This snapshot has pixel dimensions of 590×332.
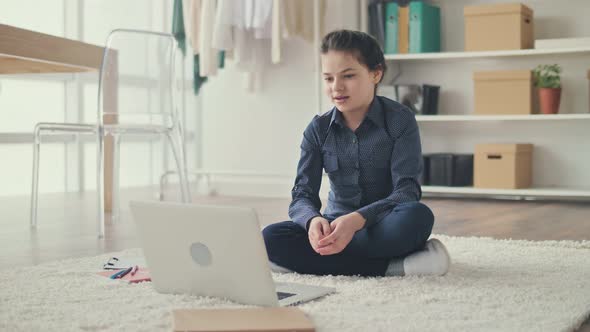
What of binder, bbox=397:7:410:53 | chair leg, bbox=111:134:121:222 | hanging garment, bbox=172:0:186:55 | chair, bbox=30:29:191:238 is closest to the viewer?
chair, bbox=30:29:191:238

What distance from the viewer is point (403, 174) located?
6.23 feet

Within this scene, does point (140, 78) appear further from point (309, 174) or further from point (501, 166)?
point (501, 166)

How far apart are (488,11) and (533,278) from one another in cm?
260

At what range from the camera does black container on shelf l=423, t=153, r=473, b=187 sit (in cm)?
432

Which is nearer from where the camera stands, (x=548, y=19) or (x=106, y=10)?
(x=548, y=19)

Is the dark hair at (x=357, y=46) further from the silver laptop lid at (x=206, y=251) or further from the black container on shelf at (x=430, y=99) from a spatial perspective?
the black container on shelf at (x=430, y=99)

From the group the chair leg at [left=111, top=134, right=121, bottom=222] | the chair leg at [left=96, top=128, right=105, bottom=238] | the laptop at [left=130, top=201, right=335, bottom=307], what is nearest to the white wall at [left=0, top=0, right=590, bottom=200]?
the chair leg at [left=111, top=134, right=121, bottom=222]

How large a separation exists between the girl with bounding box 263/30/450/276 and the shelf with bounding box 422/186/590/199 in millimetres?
2224

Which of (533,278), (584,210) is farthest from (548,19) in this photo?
(533,278)

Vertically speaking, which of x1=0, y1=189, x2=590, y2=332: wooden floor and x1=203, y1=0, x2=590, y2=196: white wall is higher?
x1=203, y1=0, x2=590, y2=196: white wall

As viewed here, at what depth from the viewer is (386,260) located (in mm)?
1861

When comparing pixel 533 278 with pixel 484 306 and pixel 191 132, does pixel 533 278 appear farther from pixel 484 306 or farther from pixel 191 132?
pixel 191 132

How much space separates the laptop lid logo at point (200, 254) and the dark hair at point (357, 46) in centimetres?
60

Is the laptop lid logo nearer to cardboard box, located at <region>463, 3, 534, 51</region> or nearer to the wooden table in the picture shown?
the wooden table
